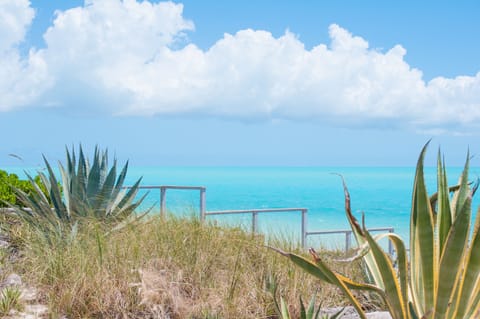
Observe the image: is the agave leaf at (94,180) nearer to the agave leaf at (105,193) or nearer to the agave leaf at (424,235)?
the agave leaf at (105,193)

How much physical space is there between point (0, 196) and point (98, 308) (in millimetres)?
5877

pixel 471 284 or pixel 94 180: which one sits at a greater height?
pixel 94 180

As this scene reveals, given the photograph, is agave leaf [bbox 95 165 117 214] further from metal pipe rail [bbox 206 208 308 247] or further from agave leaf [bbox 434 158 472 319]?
agave leaf [bbox 434 158 472 319]

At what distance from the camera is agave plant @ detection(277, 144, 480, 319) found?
251 centimetres

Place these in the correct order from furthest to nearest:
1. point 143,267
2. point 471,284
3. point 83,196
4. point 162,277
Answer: point 83,196
point 143,267
point 162,277
point 471,284

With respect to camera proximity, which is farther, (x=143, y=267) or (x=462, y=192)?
(x=143, y=267)

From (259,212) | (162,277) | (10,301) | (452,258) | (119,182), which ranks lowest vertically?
(10,301)

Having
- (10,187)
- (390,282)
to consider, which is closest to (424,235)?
(390,282)

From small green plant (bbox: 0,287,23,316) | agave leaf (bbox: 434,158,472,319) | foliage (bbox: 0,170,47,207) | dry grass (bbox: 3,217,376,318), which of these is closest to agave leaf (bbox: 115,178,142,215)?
dry grass (bbox: 3,217,376,318)

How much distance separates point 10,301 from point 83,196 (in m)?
2.64

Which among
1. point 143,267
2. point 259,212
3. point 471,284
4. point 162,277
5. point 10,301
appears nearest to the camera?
point 471,284

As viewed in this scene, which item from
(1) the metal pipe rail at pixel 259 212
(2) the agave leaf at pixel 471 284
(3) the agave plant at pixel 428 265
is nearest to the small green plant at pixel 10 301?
(3) the agave plant at pixel 428 265

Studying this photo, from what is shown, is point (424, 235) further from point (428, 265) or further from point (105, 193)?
point (105, 193)

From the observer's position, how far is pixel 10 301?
4.45m
